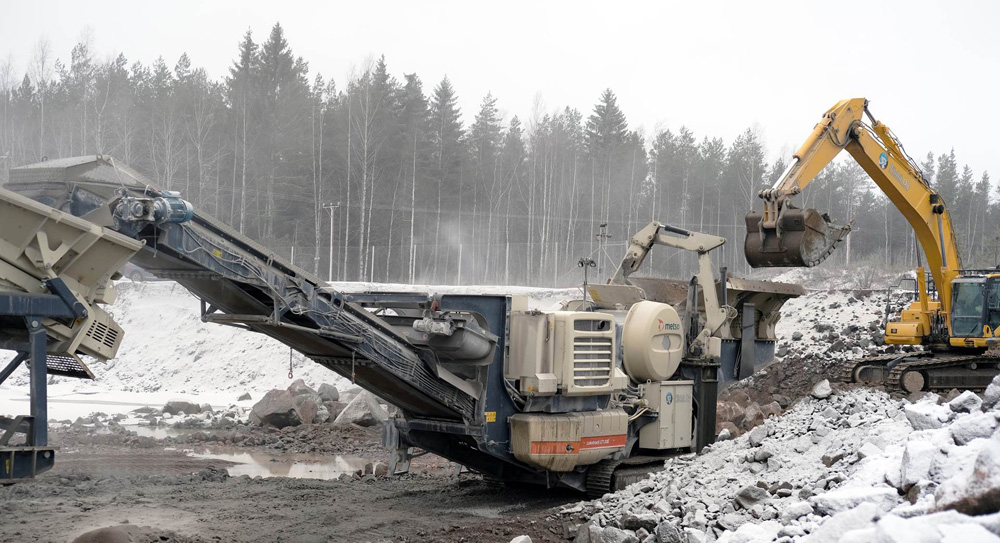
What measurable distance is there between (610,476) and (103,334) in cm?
581

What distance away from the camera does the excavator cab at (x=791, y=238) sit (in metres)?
12.5

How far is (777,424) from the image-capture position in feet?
29.9

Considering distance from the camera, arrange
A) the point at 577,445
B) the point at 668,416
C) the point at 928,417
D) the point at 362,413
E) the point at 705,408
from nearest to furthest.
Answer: the point at 928,417 → the point at 577,445 → the point at 668,416 → the point at 705,408 → the point at 362,413

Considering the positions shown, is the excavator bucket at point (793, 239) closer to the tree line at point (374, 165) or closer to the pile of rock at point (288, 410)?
the pile of rock at point (288, 410)

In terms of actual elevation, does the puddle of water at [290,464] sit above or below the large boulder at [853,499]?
below

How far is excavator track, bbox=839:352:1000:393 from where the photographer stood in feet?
46.2

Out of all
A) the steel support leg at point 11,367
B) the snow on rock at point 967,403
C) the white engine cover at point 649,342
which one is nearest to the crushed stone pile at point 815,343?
the white engine cover at point 649,342

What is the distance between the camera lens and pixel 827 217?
12.8m

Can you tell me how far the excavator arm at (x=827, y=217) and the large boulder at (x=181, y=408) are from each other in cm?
1197

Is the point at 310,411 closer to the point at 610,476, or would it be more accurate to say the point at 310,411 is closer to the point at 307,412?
the point at 307,412

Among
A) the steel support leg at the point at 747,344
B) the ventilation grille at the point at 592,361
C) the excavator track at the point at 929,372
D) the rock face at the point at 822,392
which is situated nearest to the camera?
the rock face at the point at 822,392

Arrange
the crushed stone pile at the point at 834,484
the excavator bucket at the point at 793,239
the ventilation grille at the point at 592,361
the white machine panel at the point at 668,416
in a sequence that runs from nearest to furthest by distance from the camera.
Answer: the crushed stone pile at the point at 834,484 < the ventilation grille at the point at 592,361 < the white machine panel at the point at 668,416 < the excavator bucket at the point at 793,239

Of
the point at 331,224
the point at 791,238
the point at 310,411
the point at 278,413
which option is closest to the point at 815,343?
the point at 791,238

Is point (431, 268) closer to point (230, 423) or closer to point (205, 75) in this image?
point (205, 75)
